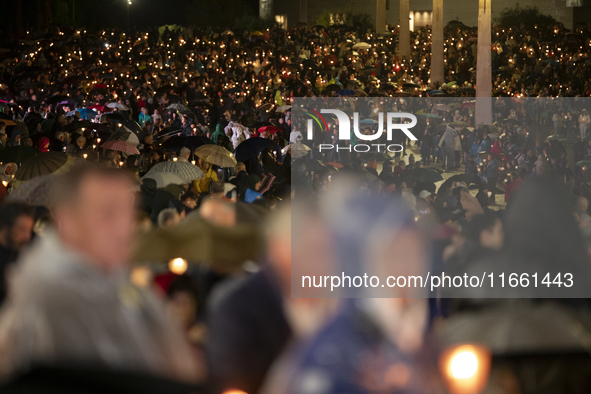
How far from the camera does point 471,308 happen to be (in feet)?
10.4

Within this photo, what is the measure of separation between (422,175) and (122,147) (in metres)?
4.58

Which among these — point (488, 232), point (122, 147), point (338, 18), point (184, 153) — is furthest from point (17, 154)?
point (338, 18)

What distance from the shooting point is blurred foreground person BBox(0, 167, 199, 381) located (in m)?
2.05

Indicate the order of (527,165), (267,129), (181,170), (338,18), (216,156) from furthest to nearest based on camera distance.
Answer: (338,18), (267,129), (527,165), (216,156), (181,170)

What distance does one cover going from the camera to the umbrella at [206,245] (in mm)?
3770


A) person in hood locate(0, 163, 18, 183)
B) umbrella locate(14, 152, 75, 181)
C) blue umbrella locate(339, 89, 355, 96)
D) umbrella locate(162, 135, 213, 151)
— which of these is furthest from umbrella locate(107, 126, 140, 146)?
blue umbrella locate(339, 89, 355, 96)

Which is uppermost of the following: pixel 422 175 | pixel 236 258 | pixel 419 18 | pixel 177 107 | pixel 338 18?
pixel 419 18

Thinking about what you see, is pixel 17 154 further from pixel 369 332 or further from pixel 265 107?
pixel 265 107

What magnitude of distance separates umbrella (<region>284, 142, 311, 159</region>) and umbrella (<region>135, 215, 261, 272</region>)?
670cm

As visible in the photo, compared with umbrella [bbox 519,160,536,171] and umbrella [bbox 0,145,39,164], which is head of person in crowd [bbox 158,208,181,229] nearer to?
umbrella [bbox 0,145,39,164]

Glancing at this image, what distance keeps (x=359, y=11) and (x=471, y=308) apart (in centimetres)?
6624

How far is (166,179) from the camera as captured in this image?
27.5 ft

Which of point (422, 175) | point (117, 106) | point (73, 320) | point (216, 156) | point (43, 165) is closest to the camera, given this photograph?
point (73, 320)

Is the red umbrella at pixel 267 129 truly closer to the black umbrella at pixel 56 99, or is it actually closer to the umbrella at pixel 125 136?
the umbrella at pixel 125 136
